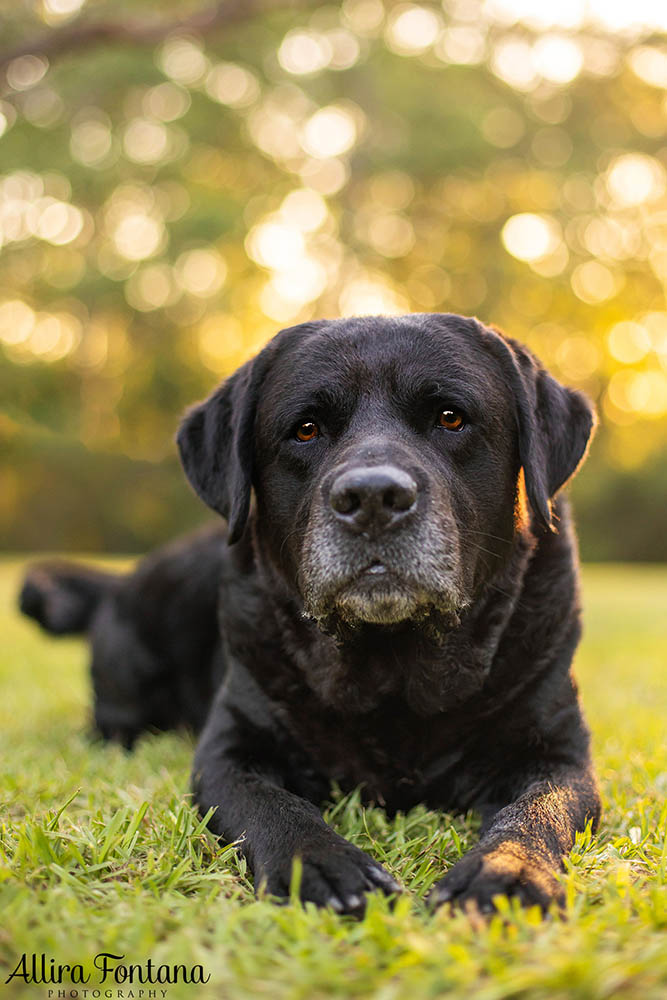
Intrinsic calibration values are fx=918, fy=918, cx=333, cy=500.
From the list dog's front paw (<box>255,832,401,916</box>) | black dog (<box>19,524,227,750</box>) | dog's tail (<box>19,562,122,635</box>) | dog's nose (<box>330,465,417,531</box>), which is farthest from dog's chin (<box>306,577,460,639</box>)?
dog's tail (<box>19,562,122,635</box>)

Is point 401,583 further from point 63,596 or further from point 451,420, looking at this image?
point 63,596

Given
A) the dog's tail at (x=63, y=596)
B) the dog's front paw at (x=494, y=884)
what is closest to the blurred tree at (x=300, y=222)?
the dog's tail at (x=63, y=596)

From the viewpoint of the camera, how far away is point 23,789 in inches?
116

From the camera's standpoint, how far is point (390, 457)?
2469 mm

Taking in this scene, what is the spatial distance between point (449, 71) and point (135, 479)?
44.2ft

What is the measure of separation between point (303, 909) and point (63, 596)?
→ 3312 mm

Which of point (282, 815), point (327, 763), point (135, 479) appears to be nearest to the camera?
point (282, 815)

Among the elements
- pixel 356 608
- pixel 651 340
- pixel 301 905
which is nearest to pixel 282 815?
pixel 301 905

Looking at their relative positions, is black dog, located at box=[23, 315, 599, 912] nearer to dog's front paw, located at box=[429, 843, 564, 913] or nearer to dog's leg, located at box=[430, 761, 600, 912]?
dog's leg, located at box=[430, 761, 600, 912]

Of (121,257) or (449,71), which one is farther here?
(121,257)

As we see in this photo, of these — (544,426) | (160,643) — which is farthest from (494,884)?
(160,643)

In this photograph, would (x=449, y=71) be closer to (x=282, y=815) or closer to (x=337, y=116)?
(x=337, y=116)

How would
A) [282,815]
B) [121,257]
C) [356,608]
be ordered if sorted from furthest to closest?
[121,257] → [356,608] → [282,815]

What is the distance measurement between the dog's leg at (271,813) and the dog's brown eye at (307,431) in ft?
2.80
